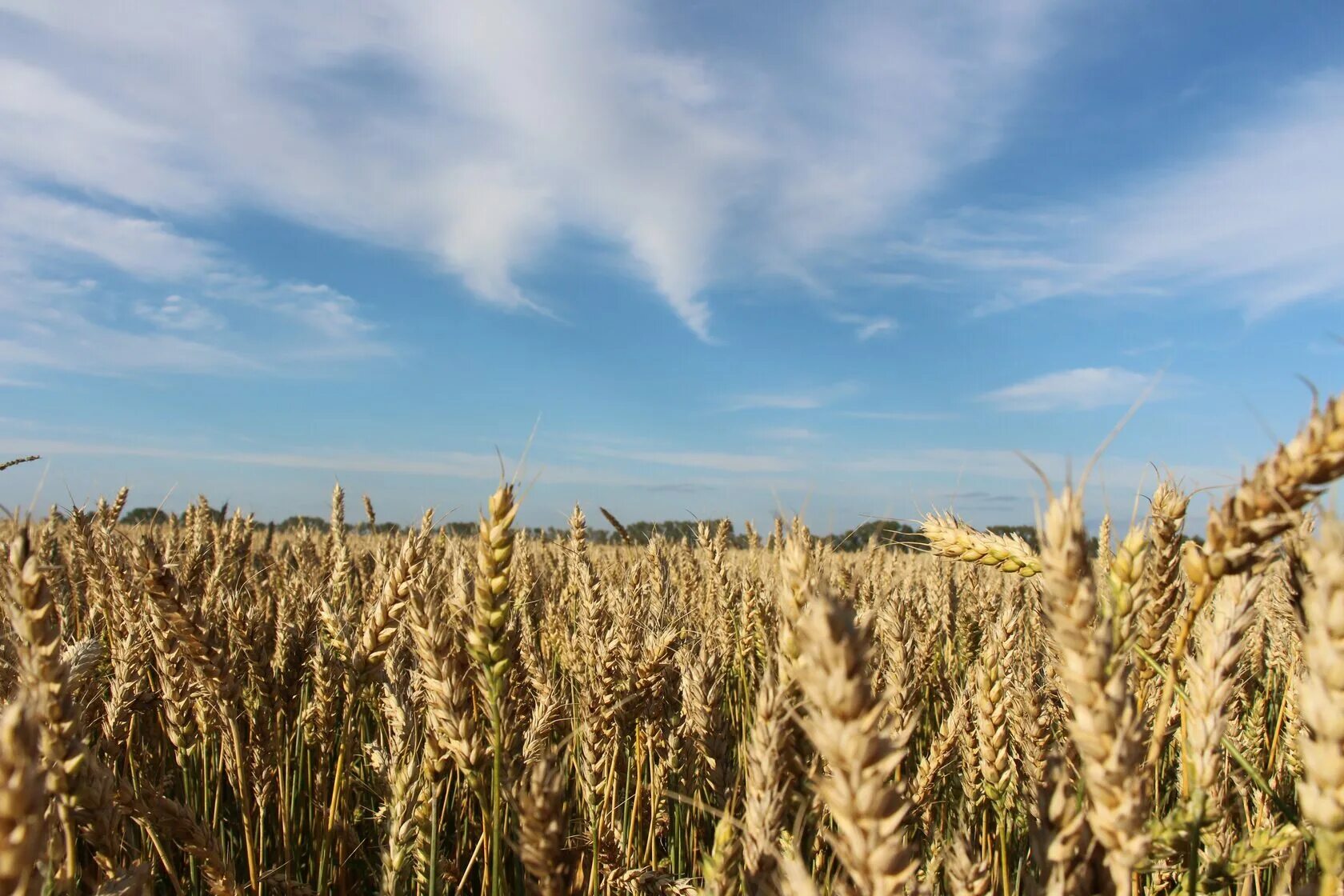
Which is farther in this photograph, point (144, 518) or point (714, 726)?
point (144, 518)

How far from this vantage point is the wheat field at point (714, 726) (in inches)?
44.8

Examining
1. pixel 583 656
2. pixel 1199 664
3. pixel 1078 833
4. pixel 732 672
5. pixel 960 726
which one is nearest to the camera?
pixel 1078 833

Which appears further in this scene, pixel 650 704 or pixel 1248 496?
pixel 650 704

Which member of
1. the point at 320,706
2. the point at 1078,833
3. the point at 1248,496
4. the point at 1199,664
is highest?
the point at 1248,496

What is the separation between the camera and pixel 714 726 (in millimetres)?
2572

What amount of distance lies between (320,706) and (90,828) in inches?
48.0

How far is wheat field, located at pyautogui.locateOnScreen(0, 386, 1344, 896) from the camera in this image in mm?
1139

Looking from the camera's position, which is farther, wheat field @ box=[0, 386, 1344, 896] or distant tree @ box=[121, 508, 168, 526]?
distant tree @ box=[121, 508, 168, 526]

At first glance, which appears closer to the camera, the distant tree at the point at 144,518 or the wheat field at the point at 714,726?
the wheat field at the point at 714,726

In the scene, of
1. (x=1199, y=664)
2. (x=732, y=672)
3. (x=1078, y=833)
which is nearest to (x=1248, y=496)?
(x=1199, y=664)

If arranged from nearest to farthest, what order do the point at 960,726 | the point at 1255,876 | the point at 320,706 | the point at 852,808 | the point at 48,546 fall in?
the point at 852,808
the point at 1255,876
the point at 960,726
the point at 320,706
the point at 48,546

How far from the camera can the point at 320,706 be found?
289 cm

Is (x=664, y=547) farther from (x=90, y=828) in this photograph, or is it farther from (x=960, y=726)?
(x=90, y=828)

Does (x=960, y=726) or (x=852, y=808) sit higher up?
(x=852, y=808)
